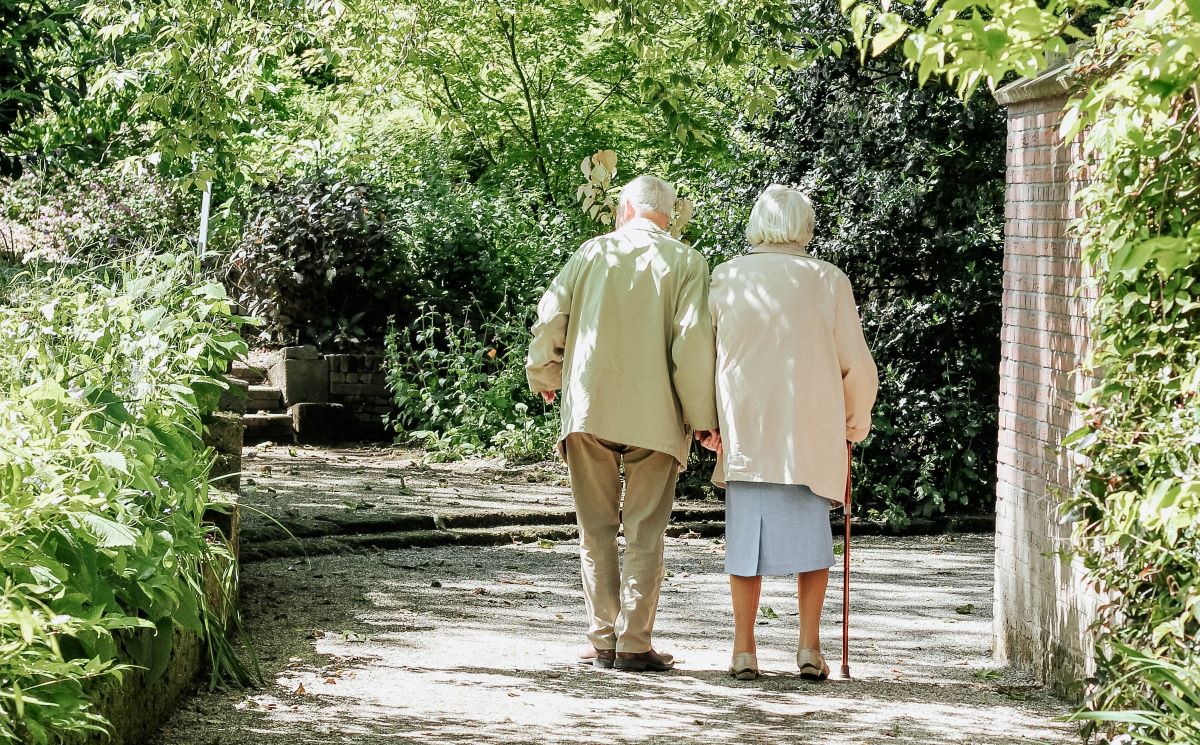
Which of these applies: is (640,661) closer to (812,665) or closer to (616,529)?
(616,529)

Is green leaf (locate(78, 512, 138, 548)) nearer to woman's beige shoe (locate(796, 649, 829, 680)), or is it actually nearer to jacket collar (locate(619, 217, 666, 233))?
jacket collar (locate(619, 217, 666, 233))

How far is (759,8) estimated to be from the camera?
790 cm

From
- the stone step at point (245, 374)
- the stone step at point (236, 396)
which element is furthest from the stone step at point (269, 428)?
the stone step at point (236, 396)

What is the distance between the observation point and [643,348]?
18.0 feet

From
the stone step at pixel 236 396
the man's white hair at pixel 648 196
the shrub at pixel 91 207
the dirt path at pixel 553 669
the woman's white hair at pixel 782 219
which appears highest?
the shrub at pixel 91 207

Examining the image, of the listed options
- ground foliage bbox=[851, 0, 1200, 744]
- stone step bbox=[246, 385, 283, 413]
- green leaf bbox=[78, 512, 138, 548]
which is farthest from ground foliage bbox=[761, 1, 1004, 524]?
green leaf bbox=[78, 512, 138, 548]

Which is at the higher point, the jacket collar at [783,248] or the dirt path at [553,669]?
the jacket collar at [783,248]

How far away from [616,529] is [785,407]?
34.8 inches

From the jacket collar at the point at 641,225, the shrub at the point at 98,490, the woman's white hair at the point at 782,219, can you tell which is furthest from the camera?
the jacket collar at the point at 641,225

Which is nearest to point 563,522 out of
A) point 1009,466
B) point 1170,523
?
point 1009,466

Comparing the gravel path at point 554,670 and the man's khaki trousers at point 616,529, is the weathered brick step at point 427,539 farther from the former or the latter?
the man's khaki trousers at point 616,529

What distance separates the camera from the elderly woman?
207 inches

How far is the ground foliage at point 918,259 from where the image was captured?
942 centimetres

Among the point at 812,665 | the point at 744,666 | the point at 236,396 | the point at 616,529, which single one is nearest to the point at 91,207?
the point at 236,396
